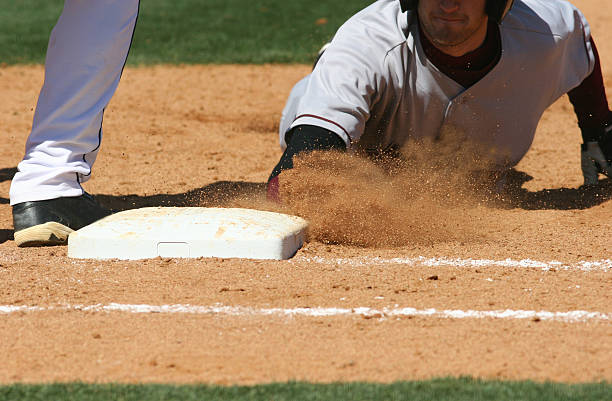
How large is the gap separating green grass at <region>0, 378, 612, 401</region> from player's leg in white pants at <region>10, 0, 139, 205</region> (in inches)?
51.5

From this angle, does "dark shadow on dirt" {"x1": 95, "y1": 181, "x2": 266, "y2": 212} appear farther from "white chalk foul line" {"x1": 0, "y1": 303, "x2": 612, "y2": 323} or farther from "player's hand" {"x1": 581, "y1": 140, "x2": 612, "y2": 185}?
"player's hand" {"x1": 581, "y1": 140, "x2": 612, "y2": 185}

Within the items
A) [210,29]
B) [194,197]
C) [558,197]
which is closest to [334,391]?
[194,197]

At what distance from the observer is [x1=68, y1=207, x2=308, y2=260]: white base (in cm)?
262

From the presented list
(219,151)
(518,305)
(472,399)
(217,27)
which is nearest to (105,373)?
(472,399)

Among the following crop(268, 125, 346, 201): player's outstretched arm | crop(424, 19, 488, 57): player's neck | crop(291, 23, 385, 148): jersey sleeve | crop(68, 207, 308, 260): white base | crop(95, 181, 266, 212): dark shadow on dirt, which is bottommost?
crop(95, 181, 266, 212): dark shadow on dirt

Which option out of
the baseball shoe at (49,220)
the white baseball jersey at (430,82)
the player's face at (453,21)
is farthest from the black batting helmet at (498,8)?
the baseball shoe at (49,220)

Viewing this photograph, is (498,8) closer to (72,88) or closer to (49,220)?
(72,88)

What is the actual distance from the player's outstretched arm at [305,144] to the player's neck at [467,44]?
58 centimetres

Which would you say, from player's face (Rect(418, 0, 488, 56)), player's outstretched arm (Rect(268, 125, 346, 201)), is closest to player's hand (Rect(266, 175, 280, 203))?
player's outstretched arm (Rect(268, 125, 346, 201))

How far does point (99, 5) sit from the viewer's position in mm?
2932

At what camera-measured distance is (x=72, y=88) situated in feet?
9.64

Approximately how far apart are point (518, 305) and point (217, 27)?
21.6 ft

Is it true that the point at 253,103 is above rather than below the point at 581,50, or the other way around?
below

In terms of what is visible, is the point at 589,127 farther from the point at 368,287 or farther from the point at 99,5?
the point at 99,5
